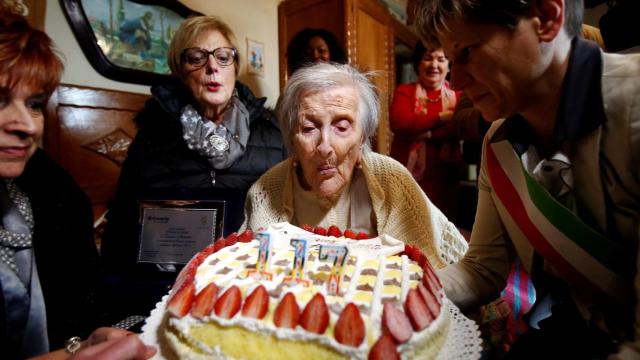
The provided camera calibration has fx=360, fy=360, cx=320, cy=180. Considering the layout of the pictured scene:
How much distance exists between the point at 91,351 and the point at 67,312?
0.95m

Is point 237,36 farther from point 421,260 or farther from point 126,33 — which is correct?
point 421,260

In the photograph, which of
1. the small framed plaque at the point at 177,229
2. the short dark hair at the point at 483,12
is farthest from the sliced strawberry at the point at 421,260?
the small framed plaque at the point at 177,229

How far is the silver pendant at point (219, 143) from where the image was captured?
6.60 ft

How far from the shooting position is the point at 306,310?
32.2 inches

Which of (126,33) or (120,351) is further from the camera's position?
(126,33)

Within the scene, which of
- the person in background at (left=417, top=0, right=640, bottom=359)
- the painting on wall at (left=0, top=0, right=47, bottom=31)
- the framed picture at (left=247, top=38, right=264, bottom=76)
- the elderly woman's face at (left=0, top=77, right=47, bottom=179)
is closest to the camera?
the person in background at (left=417, top=0, right=640, bottom=359)

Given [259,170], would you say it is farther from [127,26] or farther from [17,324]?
[127,26]

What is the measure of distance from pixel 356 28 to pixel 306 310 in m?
3.32

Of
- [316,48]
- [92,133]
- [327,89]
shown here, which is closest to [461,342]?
[327,89]

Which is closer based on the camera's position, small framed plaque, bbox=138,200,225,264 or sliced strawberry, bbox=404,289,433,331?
sliced strawberry, bbox=404,289,433,331

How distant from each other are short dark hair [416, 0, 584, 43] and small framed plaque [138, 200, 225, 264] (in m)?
1.21

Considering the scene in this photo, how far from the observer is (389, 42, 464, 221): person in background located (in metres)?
2.49

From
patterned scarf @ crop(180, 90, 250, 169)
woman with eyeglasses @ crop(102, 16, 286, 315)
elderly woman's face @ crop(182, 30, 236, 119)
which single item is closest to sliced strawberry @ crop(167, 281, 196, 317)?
woman with eyeglasses @ crop(102, 16, 286, 315)

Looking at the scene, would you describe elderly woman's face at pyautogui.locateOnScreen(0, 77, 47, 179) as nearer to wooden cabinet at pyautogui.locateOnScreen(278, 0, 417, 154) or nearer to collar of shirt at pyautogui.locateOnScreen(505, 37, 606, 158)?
collar of shirt at pyautogui.locateOnScreen(505, 37, 606, 158)
